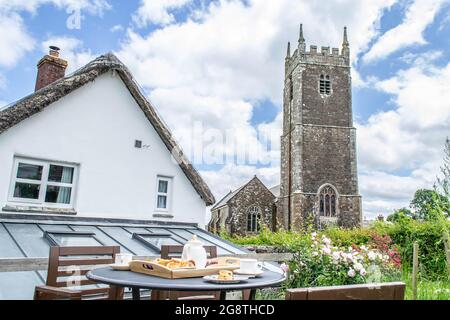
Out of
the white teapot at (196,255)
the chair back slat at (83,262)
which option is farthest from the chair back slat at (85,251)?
the white teapot at (196,255)

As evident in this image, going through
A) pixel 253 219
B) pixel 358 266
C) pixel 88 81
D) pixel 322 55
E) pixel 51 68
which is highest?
pixel 322 55

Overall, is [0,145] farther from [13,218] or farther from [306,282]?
[306,282]

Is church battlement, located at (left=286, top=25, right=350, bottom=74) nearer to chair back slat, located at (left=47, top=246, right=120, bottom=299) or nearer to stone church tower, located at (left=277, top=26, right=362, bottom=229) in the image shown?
stone church tower, located at (left=277, top=26, right=362, bottom=229)

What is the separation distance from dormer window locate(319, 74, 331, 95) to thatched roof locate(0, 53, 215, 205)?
25.1 metres

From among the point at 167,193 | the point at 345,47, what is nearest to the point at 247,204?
the point at 345,47

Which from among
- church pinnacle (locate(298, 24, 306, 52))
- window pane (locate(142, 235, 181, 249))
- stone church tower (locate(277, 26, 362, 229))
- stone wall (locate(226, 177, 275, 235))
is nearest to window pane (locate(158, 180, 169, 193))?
window pane (locate(142, 235, 181, 249))

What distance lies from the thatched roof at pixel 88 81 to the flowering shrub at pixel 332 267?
3716 mm

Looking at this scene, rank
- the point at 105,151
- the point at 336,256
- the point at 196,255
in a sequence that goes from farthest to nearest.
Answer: the point at 105,151
the point at 336,256
the point at 196,255

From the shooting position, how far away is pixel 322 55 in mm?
32375

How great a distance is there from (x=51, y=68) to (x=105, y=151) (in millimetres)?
3629

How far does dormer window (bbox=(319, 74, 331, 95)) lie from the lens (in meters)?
31.5

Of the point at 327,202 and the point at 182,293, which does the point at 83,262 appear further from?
the point at 327,202

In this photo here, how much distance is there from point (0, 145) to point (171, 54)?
4230 millimetres

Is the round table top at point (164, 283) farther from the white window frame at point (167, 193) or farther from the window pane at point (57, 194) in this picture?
the white window frame at point (167, 193)
